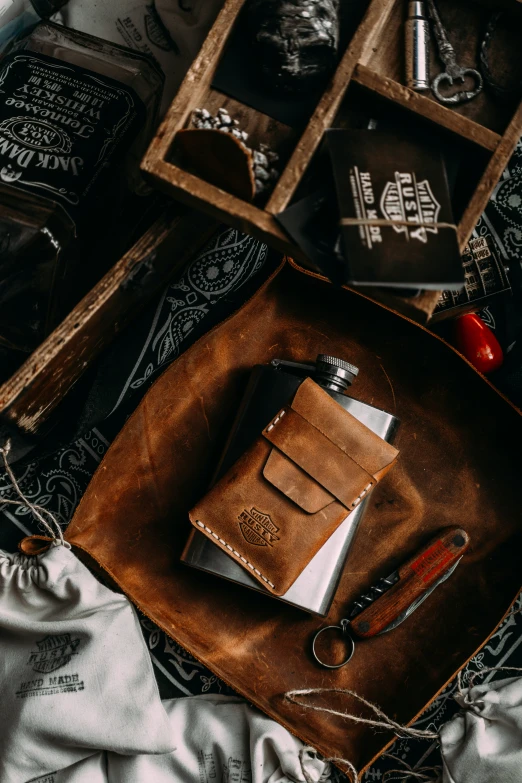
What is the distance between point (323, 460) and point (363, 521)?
8.3 inches

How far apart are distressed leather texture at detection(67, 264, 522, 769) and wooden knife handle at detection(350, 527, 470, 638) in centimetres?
3

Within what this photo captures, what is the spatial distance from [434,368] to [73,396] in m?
0.66

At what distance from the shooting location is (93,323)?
1.06 meters

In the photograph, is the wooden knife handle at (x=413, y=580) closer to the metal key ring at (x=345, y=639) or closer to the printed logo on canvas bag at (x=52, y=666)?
the metal key ring at (x=345, y=639)

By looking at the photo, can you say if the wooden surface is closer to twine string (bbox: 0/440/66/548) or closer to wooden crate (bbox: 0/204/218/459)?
wooden crate (bbox: 0/204/218/459)

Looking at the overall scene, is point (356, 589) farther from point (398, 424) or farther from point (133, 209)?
point (133, 209)

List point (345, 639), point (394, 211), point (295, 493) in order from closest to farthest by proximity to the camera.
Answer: point (394, 211)
point (295, 493)
point (345, 639)

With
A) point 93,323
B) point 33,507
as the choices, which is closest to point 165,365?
point 93,323

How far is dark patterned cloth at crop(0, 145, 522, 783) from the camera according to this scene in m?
1.18

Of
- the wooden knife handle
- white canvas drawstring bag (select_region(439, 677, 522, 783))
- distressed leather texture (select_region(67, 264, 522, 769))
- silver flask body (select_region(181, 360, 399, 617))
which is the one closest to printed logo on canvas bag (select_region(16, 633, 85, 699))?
distressed leather texture (select_region(67, 264, 522, 769))

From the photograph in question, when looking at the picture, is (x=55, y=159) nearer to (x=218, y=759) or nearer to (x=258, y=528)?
(x=258, y=528)

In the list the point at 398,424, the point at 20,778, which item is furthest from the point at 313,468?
the point at 20,778

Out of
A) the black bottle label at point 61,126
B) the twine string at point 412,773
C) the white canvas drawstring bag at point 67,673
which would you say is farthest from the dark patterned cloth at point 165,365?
the black bottle label at point 61,126

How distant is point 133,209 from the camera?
119 centimetres
